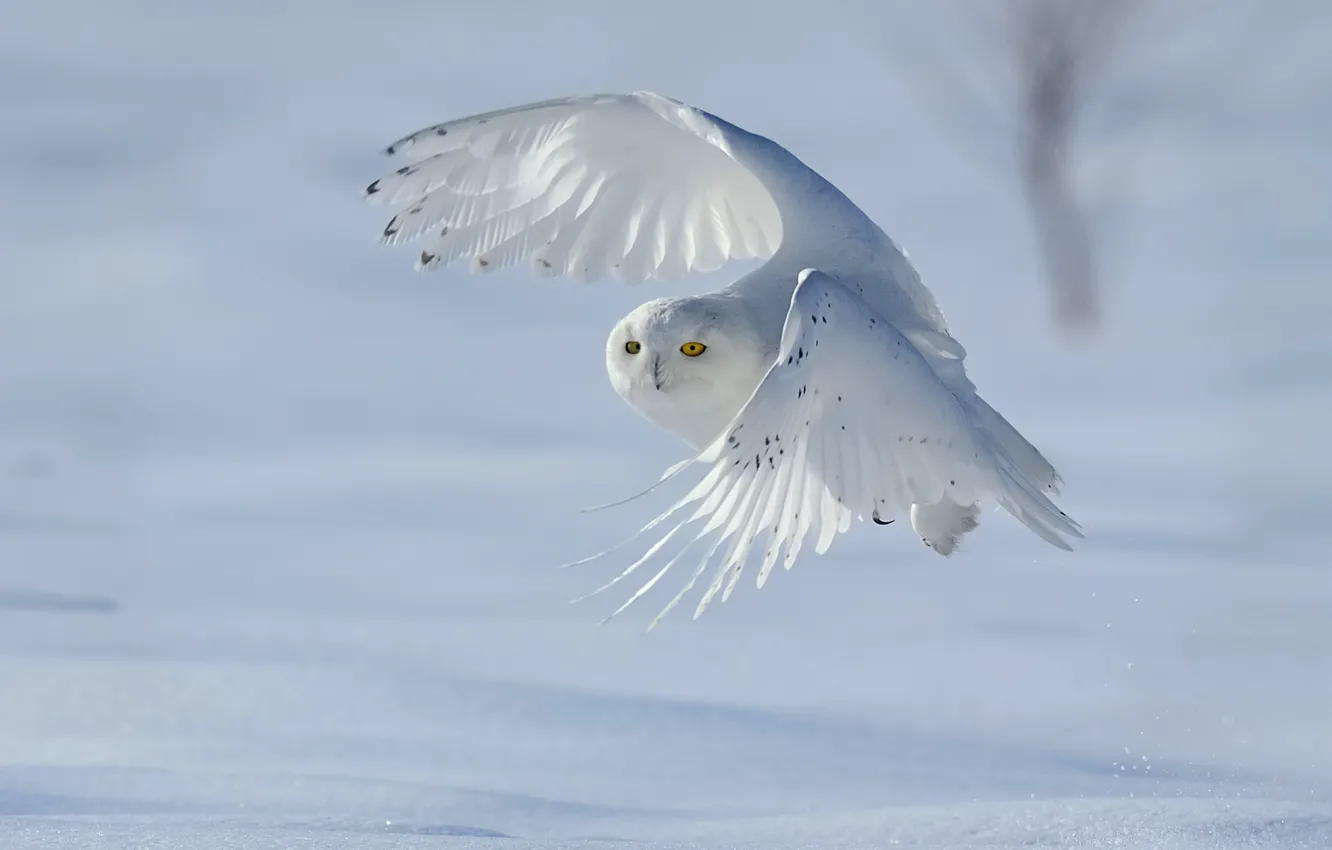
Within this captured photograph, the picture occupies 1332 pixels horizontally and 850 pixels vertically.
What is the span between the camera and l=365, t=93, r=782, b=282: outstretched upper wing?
25.1 ft

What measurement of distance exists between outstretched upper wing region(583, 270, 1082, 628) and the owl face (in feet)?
3.02

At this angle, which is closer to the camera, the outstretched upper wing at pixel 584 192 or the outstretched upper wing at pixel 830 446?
the outstretched upper wing at pixel 830 446

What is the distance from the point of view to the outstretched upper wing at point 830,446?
5.29 metres

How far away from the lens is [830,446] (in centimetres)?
569

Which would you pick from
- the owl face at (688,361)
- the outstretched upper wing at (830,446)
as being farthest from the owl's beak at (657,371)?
the outstretched upper wing at (830,446)

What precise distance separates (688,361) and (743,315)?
13.3 inches

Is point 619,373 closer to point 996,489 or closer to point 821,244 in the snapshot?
point 821,244

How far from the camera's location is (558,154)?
8.05 metres

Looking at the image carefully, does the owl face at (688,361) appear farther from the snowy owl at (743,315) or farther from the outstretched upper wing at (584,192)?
the outstretched upper wing at (584,192)

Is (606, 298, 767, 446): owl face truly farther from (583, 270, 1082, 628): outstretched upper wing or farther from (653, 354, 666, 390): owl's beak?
(583, 270, 1082, 628): outstretched upper wing

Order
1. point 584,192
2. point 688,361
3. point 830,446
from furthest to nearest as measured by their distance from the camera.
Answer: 1. point 584,192
2. point 688,361
3. point 830,446

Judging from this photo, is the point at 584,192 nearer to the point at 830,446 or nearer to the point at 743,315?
the point at 743,315

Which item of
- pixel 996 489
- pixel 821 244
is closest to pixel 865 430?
pixel 996 489

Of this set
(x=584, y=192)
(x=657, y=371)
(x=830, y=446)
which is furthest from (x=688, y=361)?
(x=584, y=192)
